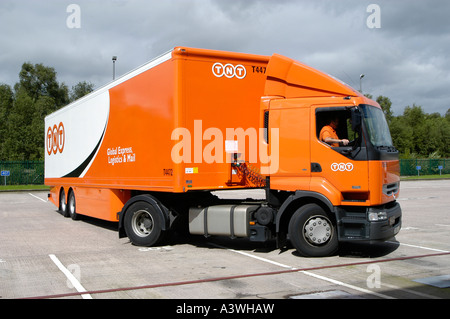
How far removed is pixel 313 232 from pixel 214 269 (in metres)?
1.90

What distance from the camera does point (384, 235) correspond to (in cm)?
753

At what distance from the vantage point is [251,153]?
9180 millimetres

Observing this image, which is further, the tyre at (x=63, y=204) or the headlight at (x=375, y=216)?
the tyre at (x=63, y=204)

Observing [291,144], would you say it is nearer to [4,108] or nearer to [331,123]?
[331,123]

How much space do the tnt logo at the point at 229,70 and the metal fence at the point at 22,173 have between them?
34.4 meters

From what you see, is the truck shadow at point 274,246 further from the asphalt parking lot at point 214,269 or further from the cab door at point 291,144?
the cab door at point 291,144

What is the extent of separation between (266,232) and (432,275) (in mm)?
2826

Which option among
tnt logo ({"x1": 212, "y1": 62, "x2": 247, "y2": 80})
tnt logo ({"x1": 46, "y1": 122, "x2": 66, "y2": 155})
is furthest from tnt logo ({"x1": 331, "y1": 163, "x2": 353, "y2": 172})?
tnt logo ({"x1": 46, "y1": 122, "x2": 66, "y2": 155})

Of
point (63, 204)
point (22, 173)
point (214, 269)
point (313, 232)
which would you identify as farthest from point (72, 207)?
point (22, 173)

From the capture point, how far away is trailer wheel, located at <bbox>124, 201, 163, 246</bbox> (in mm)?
9359

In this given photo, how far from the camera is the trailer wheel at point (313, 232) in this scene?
784 cm

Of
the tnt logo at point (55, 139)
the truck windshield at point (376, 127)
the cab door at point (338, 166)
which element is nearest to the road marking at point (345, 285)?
the cab door at point (338, 166)

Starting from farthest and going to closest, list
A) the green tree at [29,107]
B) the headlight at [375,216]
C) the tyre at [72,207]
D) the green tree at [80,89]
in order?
the green tree at [80,89], the green tree at [29,107], the tyre at [72,207], the headlight at [375,216]
